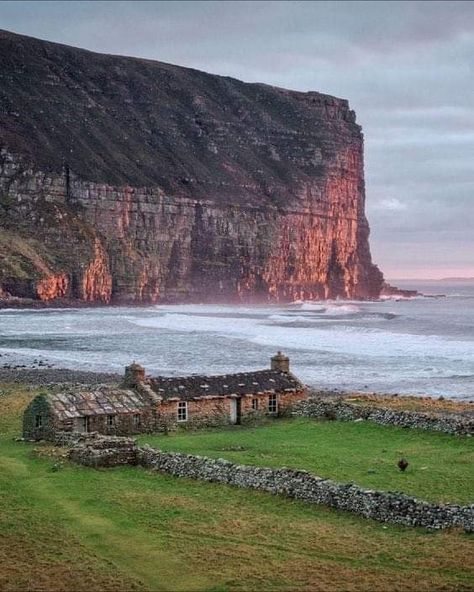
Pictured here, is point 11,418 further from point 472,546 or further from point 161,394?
point 472,546

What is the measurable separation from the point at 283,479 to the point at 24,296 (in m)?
132

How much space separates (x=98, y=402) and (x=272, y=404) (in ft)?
28.5

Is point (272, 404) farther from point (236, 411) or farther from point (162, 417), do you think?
point (162, 417)

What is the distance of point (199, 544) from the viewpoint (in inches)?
807

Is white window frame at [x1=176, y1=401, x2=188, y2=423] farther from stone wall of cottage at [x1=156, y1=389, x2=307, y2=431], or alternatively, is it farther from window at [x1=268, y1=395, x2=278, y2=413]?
window at [x1=268, y1=395, x2=278, y2=413]

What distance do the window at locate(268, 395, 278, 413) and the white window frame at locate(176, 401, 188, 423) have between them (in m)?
4.52

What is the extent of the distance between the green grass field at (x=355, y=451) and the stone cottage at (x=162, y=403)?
1.05 meters

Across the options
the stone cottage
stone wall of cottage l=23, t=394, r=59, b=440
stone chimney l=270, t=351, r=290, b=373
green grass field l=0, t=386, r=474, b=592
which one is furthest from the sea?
green grass field l=0, t=386, r=474, b=592

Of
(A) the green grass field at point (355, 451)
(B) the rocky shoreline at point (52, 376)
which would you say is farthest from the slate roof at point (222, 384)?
(B) the rocky shoreline at point (52, 376)

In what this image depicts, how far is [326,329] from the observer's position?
11238cm

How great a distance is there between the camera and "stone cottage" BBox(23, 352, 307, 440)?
34906 millimetres

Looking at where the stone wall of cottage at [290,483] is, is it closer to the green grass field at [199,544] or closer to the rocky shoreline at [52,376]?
the green grass field at [199,544]

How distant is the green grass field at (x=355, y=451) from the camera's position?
2595 cm

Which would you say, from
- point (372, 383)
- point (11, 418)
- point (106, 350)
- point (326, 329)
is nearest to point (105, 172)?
point (326, 329)
